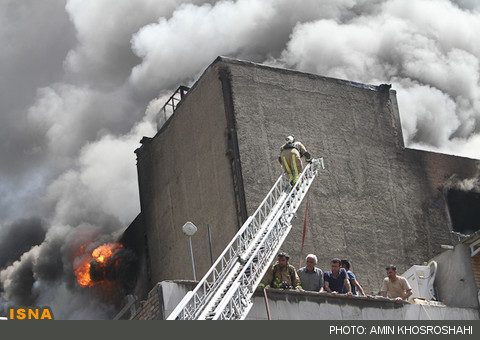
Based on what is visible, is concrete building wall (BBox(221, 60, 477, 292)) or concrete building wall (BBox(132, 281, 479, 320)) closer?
concrete building wall (BBox(132, 281, 479, 320))

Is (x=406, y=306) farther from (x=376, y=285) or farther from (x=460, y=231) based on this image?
(x=460, y=231)

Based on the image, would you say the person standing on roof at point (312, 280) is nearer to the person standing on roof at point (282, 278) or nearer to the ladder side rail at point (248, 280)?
the person standing on roof at point (282, 278)

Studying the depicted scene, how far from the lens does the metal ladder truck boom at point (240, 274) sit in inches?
560

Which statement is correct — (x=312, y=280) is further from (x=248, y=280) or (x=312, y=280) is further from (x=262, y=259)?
(x=248, y=280)

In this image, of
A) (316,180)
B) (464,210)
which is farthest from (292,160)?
(464,210)

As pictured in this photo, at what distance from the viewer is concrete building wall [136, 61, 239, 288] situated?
77.6 ft

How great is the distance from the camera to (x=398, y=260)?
24.3m

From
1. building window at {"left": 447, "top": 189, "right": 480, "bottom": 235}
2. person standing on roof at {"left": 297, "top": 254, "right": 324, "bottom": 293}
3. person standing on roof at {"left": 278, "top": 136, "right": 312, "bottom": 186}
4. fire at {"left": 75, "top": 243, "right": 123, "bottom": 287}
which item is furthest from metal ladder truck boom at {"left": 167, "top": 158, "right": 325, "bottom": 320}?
fire at {"left": 75, "top": 243, "right": 123, "bottom": 287}

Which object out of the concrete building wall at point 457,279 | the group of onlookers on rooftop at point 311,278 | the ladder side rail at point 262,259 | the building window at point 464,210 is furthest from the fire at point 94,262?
the group of onlookers on rooftop at point 311,278

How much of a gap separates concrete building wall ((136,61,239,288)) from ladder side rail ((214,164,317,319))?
460 centimetres

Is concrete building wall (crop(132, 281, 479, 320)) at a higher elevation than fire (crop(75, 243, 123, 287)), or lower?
lower

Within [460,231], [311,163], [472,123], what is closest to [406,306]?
[311,163]

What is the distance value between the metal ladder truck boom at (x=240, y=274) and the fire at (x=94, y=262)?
1295 cm

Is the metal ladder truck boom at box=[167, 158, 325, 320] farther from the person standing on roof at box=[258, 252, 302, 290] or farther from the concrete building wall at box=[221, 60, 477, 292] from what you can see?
the concrete building wall at box=[221, 60, 477, 292]
